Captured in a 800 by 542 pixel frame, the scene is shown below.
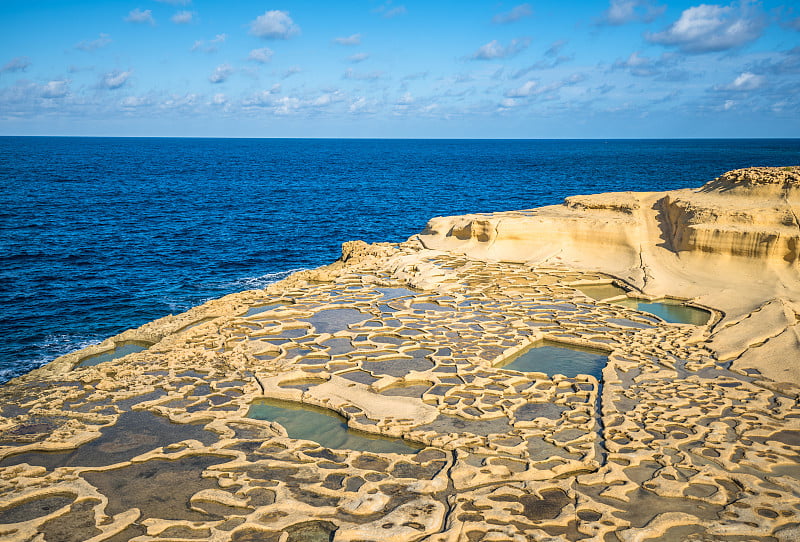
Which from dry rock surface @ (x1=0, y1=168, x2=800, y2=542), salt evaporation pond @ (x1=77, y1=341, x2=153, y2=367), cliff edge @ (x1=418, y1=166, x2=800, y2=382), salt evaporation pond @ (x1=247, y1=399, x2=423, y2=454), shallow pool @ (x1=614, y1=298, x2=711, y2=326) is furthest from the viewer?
shallow pool @ (x1=614, y1=298, x2=711, y2=326)

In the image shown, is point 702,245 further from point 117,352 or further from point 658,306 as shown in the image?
point 117,352

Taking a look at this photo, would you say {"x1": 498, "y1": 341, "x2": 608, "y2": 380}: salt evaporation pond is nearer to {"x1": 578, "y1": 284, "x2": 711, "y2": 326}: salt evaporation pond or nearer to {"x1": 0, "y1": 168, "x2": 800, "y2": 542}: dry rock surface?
{"x1": 0, "y1": 168, "x2": 800, "y2": 542}: dry rock surface

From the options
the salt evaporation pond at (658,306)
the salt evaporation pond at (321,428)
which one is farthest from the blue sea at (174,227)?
the salt evaporation pond at (658,306)

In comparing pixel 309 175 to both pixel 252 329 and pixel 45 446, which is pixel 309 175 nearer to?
pixel 252 329

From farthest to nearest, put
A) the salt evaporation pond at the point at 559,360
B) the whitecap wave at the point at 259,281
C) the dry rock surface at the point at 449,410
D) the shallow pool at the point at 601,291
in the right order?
1. the whitecap wave at the point at 259,281
2. the shallow pool at the point at 601,291
3. the salt evaporation pond at the point at 559,360
4. the dry rock surface at the point at 449,410

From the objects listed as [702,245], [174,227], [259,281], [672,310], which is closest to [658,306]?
[672,310]

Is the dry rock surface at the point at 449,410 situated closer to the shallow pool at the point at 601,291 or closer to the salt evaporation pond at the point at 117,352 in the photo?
the salt evaporation pond at the point at 117,352

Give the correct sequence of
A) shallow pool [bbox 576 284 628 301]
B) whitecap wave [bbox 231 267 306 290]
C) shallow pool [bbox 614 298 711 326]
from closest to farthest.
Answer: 1. shallow pool [bbox 614 298 711 326]
2. shallow pool [bbox 576 284 628 301]
3. whitecap wave [bbox 231 267 306 290]

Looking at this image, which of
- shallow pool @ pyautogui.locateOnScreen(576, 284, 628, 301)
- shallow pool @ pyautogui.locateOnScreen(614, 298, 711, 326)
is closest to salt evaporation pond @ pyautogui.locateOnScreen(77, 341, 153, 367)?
shallow pool @ pyautogui.locateOnScreen(576, 284, 628, 301)
